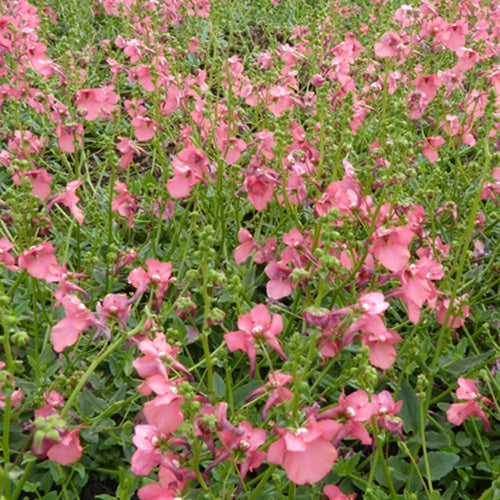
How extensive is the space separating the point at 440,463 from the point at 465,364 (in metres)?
0.41

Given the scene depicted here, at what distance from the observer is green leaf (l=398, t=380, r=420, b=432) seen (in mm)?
2088

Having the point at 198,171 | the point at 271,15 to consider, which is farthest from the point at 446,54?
the point at 198,171

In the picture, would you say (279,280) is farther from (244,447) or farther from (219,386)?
(244,447)

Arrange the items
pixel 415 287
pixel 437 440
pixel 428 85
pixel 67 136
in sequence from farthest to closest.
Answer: pixel 428 85 → pixel 67 136 → pixel 437 440 → pixel 415 287

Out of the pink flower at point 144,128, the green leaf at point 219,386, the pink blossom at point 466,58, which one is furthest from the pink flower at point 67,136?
the pink blossom at point 466,58

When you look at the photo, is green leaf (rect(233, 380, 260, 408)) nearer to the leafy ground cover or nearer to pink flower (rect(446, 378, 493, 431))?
the leafy ground cover

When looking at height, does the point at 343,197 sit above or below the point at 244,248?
above

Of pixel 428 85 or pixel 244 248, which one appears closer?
pixel 244 248

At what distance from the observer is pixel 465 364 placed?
2240mm

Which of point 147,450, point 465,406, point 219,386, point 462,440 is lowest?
point 462,440

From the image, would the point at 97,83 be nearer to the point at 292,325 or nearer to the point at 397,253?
the point at 292,325

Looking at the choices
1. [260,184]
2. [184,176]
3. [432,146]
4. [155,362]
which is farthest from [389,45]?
[155,362]

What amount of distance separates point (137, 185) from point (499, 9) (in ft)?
8.33

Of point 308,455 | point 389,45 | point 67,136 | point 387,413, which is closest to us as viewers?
point 308,455
